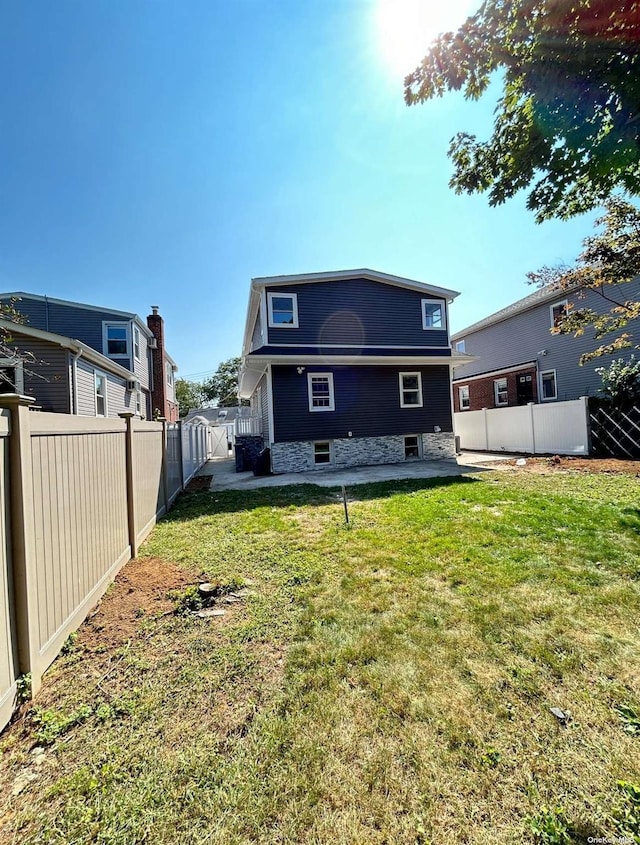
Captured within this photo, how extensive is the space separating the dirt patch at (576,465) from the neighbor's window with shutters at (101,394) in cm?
1397

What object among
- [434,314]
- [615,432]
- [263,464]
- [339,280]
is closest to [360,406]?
[263,464]

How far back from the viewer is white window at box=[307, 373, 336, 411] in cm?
1241

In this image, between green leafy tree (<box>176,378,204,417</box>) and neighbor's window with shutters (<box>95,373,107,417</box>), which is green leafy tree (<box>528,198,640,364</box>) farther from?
green leafy tree (<box>176,378,204,417</box>)

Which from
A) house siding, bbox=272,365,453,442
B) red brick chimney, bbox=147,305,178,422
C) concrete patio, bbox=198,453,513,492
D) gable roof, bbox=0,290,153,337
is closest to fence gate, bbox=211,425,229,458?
red brick chimney, bbox=147,305,178,422

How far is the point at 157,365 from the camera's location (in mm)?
19156

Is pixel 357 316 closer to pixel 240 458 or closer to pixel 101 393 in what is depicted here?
pixel 240 458

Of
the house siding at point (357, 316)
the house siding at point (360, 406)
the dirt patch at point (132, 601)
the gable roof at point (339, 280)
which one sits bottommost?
the dirt patch at point (132, 601)

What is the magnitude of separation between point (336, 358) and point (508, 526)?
8.39 m

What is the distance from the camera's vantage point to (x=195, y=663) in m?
2.45

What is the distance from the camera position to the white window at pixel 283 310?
12.2 metres

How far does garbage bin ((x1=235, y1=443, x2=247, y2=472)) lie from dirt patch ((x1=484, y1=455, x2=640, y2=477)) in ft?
29.6

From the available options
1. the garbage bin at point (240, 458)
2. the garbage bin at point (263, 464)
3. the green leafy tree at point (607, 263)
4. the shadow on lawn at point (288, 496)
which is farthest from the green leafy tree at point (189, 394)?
the green leafy tree at point (607, 263)

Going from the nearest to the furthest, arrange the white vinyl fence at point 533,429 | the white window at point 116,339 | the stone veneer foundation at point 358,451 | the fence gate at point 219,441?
the stone veneer foundation at point 358,451 < the white vinyl fence at point 533,429 < the white window at point 116,339 < the fence gate at point 219,441

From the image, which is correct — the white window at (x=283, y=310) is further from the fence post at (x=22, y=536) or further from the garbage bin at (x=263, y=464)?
the fence post at (x=22, y=536)
